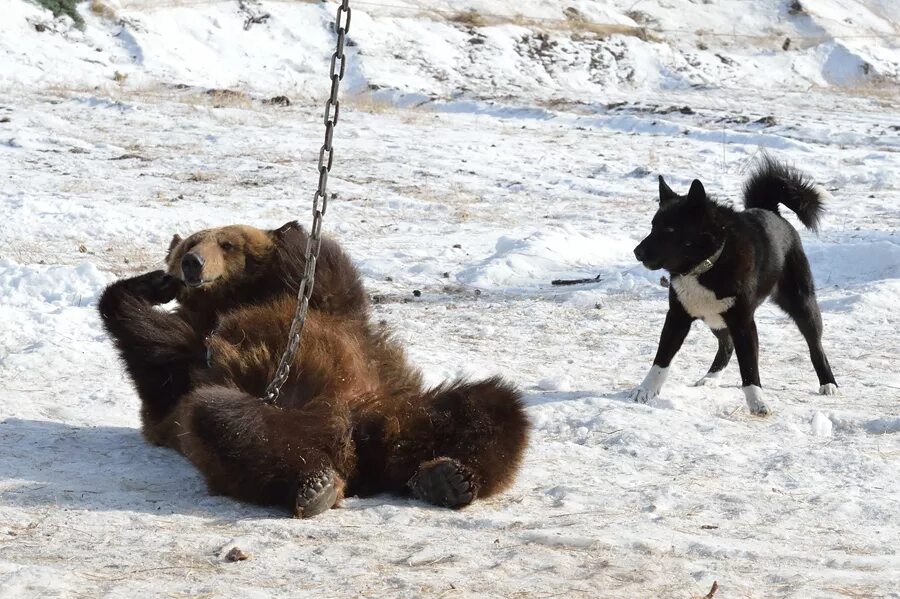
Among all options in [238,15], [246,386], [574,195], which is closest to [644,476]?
[246,386]

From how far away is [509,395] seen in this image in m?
4.39

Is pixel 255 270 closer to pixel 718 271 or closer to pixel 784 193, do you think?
pixel 718 271

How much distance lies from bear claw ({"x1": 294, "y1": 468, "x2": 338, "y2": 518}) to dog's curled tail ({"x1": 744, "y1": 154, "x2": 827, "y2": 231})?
14.9ft

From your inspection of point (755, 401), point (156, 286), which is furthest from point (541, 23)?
point (156, 286)

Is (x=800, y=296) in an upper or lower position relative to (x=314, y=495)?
upper

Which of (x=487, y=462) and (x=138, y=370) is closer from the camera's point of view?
(x=487, y=462)

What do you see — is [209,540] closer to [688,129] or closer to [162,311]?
[162,311]

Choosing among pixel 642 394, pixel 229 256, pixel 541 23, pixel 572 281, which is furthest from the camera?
pixel 541 23

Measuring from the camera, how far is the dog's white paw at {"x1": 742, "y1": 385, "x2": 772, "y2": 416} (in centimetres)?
608

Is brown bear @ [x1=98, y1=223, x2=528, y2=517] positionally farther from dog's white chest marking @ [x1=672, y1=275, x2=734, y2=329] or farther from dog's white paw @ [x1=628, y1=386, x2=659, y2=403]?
dog's white chest marking @ [x1=672, y1=275, x2=734, y2=329]

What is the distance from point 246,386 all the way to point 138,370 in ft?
2.22

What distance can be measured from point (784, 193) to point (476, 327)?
2387 millimetres

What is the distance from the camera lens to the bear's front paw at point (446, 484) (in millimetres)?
4059

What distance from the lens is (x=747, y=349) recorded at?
6.41 meters
